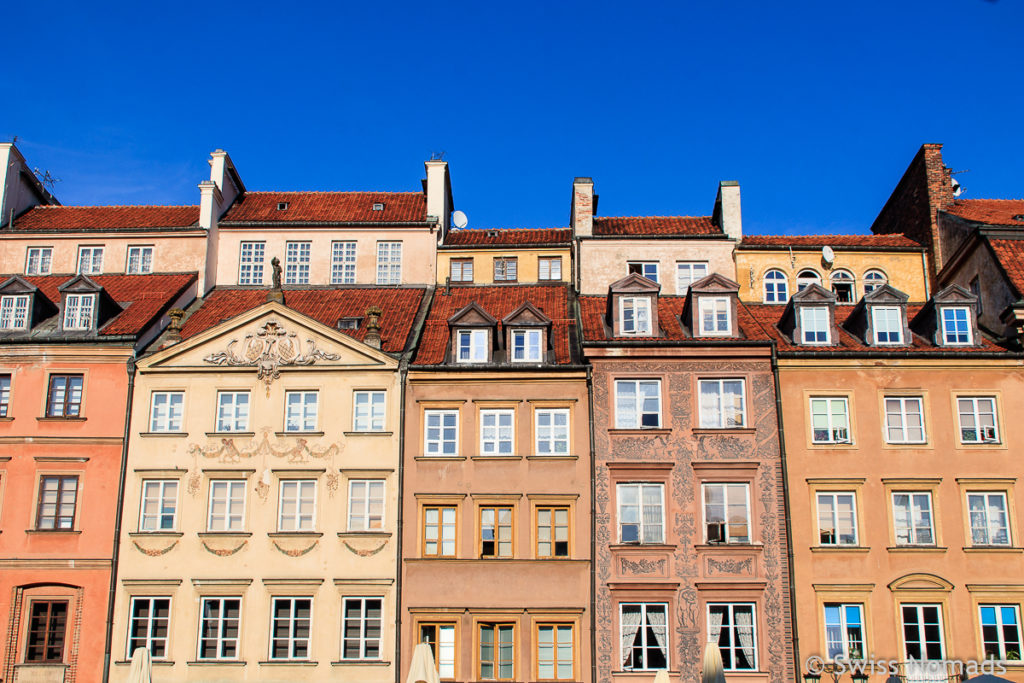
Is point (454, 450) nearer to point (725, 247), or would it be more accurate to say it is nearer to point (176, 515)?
point (176, 515)

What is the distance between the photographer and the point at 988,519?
103ft

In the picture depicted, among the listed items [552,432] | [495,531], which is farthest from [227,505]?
[552,432]

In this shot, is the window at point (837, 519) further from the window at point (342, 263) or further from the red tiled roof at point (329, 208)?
the window at point (342, 263)

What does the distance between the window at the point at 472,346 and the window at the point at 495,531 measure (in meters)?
4.85

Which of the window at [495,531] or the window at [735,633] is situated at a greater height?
the window at [495,531]

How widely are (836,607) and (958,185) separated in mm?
19710

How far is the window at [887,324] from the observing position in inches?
1346

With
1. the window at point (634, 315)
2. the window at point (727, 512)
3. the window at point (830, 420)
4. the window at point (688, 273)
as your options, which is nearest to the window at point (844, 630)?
the window at point (727, 512)

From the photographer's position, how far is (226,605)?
31734mm

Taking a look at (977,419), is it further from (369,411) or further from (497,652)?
(369,411)

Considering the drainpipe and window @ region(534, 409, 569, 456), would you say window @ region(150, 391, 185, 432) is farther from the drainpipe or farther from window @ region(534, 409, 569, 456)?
window @ region(534, 409, 569, 456)

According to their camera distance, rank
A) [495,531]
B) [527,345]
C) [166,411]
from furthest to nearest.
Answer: [527,345] → [166,411] → [495,531]

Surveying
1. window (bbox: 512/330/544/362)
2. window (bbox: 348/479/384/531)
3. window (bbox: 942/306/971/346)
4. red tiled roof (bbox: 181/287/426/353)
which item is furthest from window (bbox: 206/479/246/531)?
window (bbox: 942/306/971/346)

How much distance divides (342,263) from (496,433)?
11706 mm
